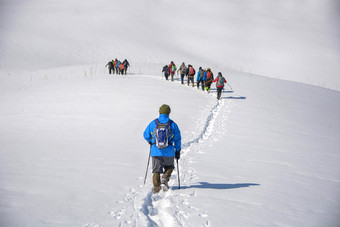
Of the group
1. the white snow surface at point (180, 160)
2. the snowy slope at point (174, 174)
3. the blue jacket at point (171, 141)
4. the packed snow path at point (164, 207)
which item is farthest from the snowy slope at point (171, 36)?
the blue jacket at point (171, 141)

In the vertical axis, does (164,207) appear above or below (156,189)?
below

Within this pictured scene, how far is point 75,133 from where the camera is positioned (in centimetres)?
909

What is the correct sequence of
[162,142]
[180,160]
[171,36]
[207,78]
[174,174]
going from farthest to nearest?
[171,36] < [207,78] < [180,160] < [174,174] < [162,142]

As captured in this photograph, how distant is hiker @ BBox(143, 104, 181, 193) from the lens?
4.79 meters

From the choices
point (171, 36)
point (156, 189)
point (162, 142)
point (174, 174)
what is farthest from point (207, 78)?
point (171, 36)

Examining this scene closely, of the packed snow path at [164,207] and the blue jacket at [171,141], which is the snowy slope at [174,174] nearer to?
the packed snow path at [164,207]

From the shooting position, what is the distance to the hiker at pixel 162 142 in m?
4.79

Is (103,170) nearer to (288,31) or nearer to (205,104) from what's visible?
(205,104)

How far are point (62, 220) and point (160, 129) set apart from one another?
6.71ft

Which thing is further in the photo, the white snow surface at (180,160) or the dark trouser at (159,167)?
the dark trouser at (159,167)

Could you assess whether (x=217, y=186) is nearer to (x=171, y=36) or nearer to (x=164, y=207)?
(x=164, y=207)

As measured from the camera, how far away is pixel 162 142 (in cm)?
477

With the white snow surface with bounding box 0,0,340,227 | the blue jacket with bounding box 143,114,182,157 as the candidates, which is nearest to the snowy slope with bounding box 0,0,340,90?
the white snow surface with bounding box 0,0,340,227

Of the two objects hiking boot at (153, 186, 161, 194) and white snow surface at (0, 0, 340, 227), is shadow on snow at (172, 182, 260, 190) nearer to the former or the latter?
white snow surface at (0, 0, 340, 227)
